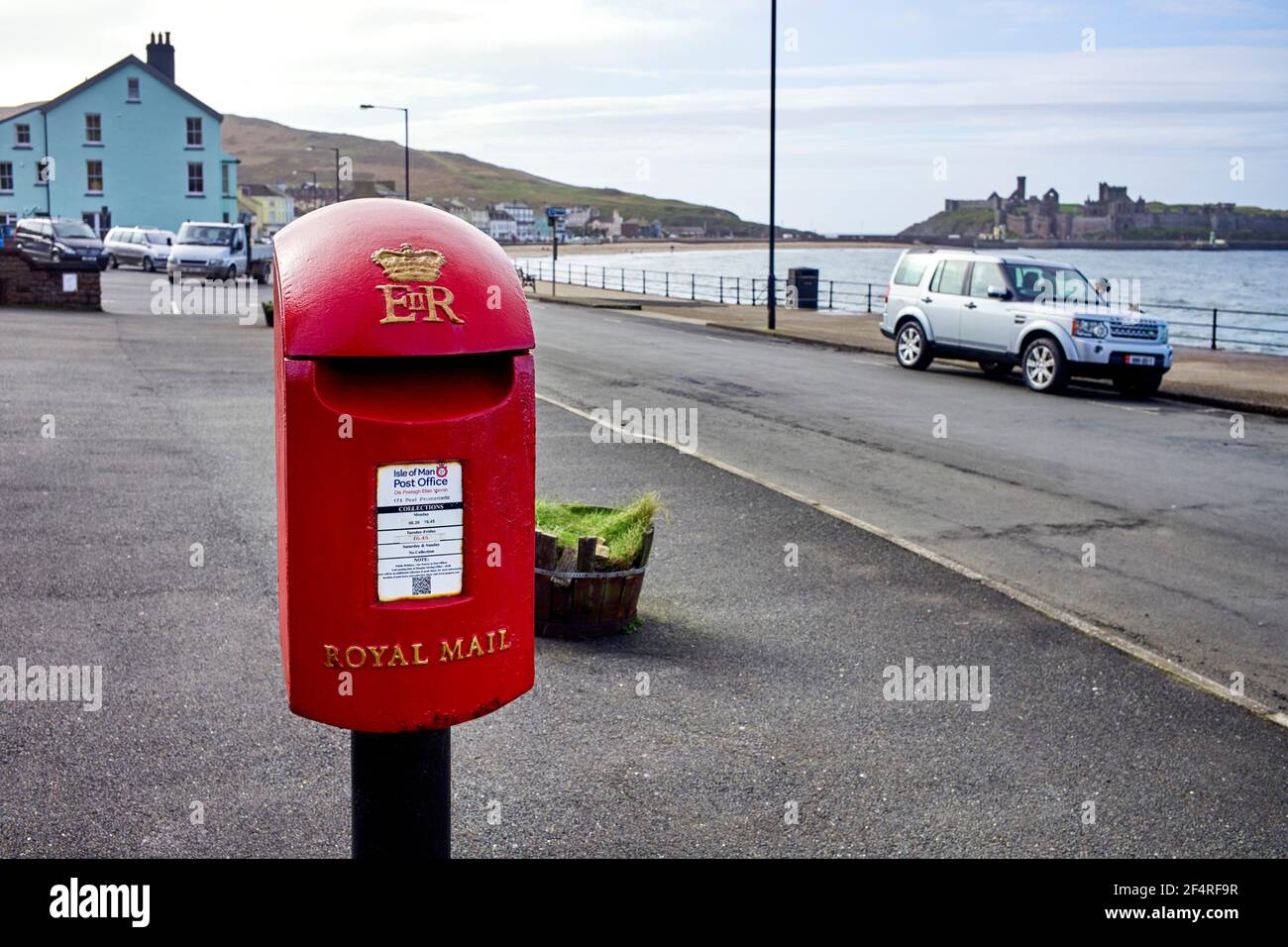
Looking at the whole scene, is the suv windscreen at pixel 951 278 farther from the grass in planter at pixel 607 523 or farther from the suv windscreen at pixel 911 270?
the grass in planter at pixel 607 523

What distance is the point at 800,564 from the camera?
27.7 feet

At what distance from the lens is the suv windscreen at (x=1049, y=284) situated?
819 inches

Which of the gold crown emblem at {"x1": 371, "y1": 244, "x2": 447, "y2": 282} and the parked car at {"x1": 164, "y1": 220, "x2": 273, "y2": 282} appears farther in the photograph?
the parked car at {"x1": 164, "y1": 220, "x2": 273, "y2": 282}

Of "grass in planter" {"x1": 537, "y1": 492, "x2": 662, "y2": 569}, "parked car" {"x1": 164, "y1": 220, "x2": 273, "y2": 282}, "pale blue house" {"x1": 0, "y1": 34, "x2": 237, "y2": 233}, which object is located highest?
"pale blue house" {"x1": 0, "y1": 34, "x2": 237, "y2": 233}

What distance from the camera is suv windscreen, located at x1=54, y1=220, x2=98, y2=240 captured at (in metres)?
48.5

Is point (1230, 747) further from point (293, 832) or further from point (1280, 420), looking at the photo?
point (1280, 420)

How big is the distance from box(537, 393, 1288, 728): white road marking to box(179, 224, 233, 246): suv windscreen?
37338 mm

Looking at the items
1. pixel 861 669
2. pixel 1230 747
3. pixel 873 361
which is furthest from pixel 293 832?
pixel 873 361

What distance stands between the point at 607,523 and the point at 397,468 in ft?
14.9

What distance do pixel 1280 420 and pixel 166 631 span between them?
1464 centimetres

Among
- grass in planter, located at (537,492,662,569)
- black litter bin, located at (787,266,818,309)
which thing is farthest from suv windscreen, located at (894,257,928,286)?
Answer: black litter bin, located at (787,266,818,309)

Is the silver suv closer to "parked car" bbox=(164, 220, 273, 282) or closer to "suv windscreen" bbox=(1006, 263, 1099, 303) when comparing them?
"suv windscreen" bbox=(1006, 263, 1099, 303)

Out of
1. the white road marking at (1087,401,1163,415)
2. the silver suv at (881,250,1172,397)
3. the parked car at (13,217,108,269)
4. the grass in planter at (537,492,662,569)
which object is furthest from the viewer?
the parked car at (13,217,108,269)

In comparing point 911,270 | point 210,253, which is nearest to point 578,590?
point 911,270
